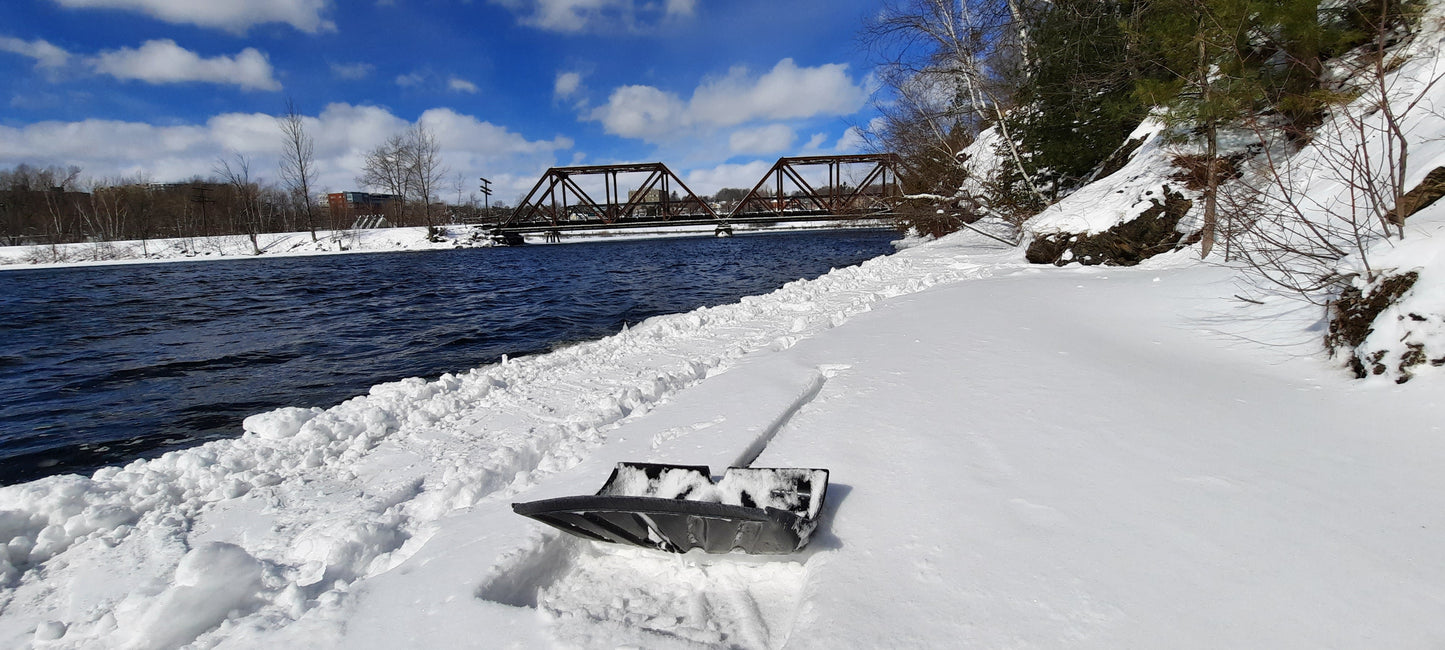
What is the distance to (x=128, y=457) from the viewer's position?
3.94 meters

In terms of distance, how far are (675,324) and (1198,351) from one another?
190 inches

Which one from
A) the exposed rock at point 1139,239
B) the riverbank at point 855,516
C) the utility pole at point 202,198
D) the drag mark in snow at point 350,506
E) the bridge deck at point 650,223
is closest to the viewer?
the riverbank at point 855,516

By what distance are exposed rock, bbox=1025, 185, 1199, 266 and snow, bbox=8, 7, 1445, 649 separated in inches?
136

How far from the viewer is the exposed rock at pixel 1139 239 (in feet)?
25.5

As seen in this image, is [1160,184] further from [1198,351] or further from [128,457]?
[128,457]

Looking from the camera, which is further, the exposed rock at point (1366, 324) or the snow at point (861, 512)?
the exposed rock at point (1366, 324)

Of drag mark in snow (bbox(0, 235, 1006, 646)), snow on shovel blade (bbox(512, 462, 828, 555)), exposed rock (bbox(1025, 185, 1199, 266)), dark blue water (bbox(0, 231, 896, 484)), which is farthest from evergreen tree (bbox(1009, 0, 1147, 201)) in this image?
snow on shovel blade (bbox(512, 462, 828, 555))

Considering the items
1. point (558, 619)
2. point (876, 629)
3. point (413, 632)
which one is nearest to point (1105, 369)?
point (876, 629)

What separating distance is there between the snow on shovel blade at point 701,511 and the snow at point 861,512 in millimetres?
89

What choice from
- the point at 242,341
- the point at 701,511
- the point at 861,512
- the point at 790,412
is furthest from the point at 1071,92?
the point at 242,341

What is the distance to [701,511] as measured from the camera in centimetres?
188

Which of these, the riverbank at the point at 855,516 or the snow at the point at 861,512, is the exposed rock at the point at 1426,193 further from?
the riverbank at the point at 855,516

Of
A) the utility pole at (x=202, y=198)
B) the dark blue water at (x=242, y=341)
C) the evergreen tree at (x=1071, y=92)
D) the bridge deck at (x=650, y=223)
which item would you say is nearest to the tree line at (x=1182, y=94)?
the evergreen tree at (x=1071, y=92)

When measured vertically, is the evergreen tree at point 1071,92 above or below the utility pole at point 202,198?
below
